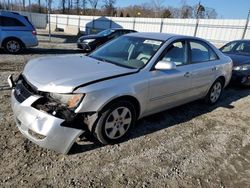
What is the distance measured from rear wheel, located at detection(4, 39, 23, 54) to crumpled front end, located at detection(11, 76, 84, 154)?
28.0 feet

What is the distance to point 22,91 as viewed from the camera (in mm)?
3328

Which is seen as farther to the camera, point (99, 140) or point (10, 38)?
point (10, 38)

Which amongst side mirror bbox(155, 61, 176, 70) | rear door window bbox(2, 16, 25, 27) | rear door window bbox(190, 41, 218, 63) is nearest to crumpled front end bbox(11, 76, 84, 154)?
side mirror bbox(155, 61, 176, 70)

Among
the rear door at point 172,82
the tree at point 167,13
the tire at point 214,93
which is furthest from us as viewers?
the tree at point 167,13

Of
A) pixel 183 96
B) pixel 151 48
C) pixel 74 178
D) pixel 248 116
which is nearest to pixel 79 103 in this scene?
pixel 74 178

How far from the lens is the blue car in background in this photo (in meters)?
10.4

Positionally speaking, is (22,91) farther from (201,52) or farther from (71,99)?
(201,52)

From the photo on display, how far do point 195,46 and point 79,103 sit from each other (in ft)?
9.24

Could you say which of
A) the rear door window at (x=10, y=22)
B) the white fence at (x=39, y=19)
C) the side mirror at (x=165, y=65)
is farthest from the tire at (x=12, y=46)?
the white fence at (x=39, y=19)

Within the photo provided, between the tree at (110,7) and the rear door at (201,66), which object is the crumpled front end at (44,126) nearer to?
the rear door at (201,66)

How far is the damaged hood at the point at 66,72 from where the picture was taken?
3.01m

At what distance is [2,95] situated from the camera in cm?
509

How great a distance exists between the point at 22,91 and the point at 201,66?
127 inches

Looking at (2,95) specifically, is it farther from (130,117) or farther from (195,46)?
(195,46)
